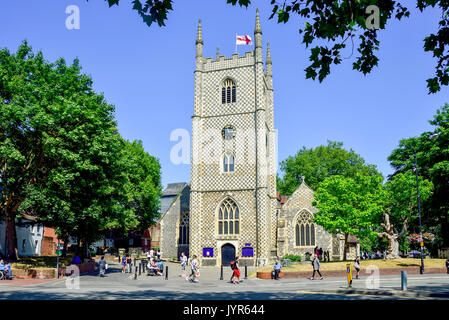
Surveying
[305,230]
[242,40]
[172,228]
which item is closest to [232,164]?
[305,230]

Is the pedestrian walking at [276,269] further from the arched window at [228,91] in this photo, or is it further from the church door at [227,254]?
the arched window at [228,91]

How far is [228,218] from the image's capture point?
40.4 metres

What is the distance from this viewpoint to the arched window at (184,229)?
4697 centimetres

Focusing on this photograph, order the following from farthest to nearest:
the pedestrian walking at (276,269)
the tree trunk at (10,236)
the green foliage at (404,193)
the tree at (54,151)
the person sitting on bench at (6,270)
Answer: the green foliage at (404,193), the tree trunk at (10,236), the pedestrian walking at (276,269), the tree at (54,151), the person sitting on bench at (6,270)

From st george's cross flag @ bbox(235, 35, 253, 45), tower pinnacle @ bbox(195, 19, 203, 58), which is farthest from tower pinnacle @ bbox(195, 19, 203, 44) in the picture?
st george's cross flag @ bbox(235, 35, 253, 45)

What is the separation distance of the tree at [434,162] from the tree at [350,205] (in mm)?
5502

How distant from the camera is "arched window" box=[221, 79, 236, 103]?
43344 mm

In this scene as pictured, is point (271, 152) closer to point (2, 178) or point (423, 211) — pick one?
point (423, 211)

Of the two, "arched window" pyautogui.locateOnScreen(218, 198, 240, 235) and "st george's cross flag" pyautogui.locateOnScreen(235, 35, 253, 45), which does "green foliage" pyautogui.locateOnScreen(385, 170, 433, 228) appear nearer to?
"arched window" pyautogui.locateOnScreen(218, 198, 240, 235)

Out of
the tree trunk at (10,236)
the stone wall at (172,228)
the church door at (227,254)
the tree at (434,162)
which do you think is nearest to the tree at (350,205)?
the tree at (434,162)

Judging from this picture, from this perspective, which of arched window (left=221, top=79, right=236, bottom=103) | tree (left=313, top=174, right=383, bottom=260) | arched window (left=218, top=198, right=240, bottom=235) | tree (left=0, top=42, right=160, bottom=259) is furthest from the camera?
arched window (left=221, top=79, right=236, bottom=103)

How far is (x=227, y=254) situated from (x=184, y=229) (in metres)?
9.51

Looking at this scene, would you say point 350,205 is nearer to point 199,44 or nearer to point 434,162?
point 434,162

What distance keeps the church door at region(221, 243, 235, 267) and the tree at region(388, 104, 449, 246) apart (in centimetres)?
1985
